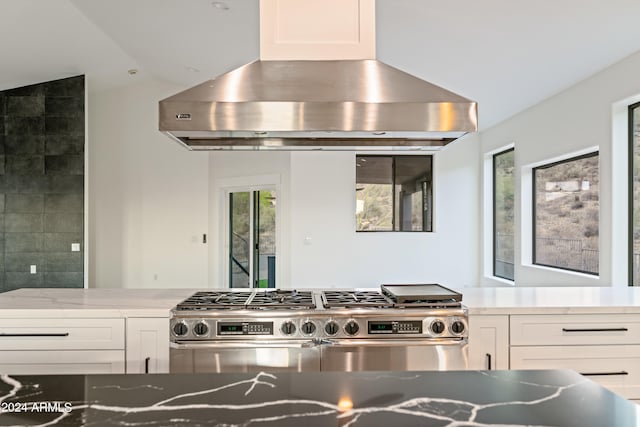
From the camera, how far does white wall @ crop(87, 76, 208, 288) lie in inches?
265

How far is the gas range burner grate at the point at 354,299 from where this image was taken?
2.15 m

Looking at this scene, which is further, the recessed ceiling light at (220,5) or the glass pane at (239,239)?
the glass pane at (239,239)

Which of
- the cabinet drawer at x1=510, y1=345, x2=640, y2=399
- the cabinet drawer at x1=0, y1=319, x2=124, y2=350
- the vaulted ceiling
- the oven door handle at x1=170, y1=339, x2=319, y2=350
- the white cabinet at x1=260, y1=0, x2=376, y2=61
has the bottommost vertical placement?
the cabinet drawer at x1=510, y1=345, x2=640, y2=399

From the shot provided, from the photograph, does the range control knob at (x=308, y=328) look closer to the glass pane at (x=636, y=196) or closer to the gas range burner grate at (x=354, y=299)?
the gas range burner grate at (x=354, y=299)

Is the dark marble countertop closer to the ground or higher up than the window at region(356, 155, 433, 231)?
closer to the ground

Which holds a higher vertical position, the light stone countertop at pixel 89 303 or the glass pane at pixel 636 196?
the glass pane at pixel 636 196

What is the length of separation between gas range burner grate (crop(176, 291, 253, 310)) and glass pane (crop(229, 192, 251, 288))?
169 inches

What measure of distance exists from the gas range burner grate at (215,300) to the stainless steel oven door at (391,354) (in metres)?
0.48

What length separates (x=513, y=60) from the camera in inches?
149

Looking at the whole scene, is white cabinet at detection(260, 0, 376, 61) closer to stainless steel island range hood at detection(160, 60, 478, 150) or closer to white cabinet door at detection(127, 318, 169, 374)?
stainless steel island range hood at detection(160, 60, 478, 150)

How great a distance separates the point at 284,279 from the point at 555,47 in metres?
4.40

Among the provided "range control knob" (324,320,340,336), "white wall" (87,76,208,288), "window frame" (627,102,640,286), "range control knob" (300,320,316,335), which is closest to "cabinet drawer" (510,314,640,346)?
"range control knob" (324,320,340,336)

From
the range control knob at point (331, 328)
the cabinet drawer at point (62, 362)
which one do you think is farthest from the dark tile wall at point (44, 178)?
the range control knob at point (331, 328)

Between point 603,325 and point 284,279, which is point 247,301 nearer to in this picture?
point 603,325
